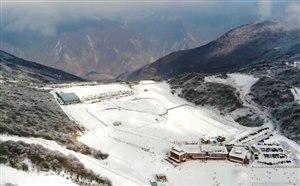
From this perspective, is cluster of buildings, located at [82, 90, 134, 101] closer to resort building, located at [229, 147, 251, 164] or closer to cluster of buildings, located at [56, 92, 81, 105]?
cluster of buildings, located at [56, 92, 81, 105]

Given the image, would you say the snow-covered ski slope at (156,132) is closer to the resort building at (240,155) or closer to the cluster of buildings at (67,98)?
the resort building at (240,155)

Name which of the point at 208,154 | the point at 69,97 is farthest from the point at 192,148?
the point at 69,97

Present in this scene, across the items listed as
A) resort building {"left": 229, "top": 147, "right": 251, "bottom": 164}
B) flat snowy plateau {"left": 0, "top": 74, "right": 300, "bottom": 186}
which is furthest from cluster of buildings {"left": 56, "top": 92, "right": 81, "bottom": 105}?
resort building {"left": 229, "top": 147, "right": 251, "bottom": 164}

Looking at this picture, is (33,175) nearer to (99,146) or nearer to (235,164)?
(99,146)

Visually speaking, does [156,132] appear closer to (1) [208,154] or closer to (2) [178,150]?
(2) [178,150]

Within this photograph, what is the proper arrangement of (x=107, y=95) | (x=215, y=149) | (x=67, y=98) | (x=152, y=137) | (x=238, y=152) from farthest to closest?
(x=107, y=95)
(x=67, y=98)
(x=152, y=137)
(x=215, y=149)
(x=238, y=152)

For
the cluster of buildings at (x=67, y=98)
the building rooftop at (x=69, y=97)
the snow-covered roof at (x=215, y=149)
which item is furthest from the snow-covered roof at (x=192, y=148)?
the building rooftop at (x=69, y=97)

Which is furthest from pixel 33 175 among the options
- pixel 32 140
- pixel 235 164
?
pixel 235 164
